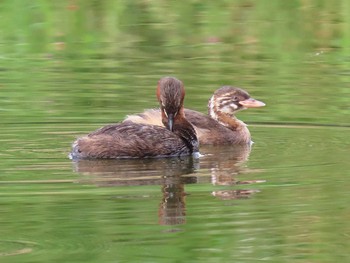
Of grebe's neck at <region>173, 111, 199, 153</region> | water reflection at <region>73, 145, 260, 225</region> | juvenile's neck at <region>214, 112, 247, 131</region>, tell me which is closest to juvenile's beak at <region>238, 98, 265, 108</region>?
juvenile's neck at <region>214, 112, 247, 131</region>

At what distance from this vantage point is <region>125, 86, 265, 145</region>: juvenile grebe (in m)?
12.6

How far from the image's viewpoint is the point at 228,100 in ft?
44.5

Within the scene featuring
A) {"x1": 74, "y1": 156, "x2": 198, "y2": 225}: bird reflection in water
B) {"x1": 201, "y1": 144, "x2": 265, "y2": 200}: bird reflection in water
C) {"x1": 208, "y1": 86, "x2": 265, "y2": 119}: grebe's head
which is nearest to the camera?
{"x1": 74, "y1": 156, "x2": 198, "y2": 225}: bird reflection in water

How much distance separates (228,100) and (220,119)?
26cm

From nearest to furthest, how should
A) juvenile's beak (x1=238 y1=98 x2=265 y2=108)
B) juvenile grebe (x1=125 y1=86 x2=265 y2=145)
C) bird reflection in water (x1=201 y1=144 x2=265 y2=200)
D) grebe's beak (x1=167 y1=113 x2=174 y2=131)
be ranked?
bird reflection in water (x1=201 y1=144 x2=265 y2=200)
grebe's beak (x1=167 y1=113 x2=174 y2=131)
juvenile grebe (x1=125 y1=86 x2=265 y2=145)
juvenile's beak (x1=238 y1=98 x2=265 y2=108)

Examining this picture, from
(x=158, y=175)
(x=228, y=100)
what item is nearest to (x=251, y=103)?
(x=228, y=100)

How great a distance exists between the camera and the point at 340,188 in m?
9.29

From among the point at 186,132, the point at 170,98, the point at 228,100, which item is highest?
the point at 170,98

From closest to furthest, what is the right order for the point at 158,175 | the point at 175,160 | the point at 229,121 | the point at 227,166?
the point at 158,175, the point at 227,166, the point at 175,160, the point at 229,121

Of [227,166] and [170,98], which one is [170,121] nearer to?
[170,98]

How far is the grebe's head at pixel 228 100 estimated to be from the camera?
13469 millimetres

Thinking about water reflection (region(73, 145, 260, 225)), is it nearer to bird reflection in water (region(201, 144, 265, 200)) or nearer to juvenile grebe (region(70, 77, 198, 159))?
bird reflection in water (region(201, 144, 265, 200))

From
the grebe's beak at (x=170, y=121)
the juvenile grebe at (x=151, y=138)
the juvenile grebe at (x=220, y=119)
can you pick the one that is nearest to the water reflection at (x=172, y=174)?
the juvenile grebe at (x=151, y=138)

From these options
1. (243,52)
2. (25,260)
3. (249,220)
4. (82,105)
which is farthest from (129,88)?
(25,260)
